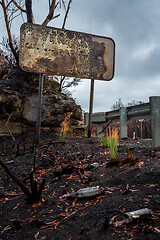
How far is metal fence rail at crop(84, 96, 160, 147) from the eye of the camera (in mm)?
3422

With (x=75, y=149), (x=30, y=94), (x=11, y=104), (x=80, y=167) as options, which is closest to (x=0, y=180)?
(x=80, y=167)

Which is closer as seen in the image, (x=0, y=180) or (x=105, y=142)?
(x=0, y=180)

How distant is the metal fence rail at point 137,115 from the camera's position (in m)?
3.42

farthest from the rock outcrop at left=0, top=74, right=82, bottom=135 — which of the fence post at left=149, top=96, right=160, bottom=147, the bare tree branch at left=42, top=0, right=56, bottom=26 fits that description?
the fence post at left=149, top=96, right=160, bottom=147

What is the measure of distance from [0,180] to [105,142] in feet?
7.26

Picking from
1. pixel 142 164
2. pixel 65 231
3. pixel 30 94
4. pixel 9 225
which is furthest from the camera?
pixel 30 94

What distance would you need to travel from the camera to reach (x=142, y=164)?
2.28 meters

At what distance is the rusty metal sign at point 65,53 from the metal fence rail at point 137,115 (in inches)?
52.0

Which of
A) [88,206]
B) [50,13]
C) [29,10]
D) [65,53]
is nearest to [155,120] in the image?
[88,206]

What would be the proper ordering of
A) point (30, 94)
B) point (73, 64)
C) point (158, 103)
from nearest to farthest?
point (158, 103)
point (73, 64)
point (30, 94)

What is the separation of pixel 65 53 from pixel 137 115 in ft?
9.26

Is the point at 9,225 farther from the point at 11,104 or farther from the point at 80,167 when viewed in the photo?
the point at 11,104

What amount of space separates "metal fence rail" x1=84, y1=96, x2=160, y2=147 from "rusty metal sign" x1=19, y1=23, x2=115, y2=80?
4.33 feet

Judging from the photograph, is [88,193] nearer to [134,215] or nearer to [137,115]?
→ [134,215]
